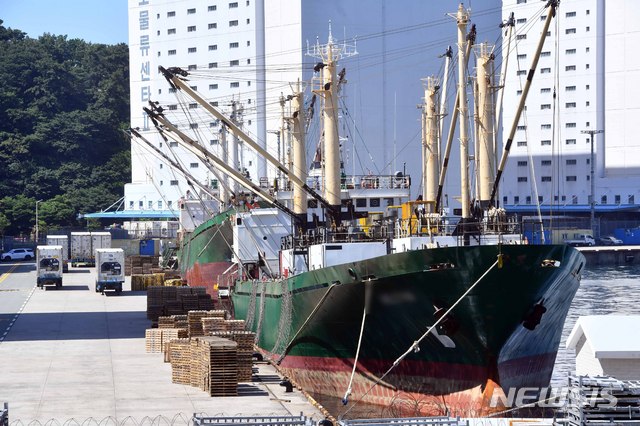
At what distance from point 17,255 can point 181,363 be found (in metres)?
97.1

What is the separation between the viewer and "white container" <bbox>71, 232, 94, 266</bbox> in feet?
353

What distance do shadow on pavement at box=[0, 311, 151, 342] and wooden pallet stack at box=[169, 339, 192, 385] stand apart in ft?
39.7

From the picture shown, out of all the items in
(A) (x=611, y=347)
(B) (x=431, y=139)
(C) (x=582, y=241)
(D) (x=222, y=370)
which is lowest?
(D) (x=222, y=370)

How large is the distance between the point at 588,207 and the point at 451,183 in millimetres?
37998

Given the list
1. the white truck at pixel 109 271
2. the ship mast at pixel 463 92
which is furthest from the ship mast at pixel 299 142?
the white truck at pixel 109 271

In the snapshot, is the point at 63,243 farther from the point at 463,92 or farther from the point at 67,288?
the point at 463,92

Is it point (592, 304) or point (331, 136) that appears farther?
point (592, 304)

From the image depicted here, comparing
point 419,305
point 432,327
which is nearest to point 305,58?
point 419,305

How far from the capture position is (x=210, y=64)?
122m

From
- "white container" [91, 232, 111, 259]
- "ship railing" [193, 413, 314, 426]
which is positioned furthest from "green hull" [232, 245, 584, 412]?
"white container" [91, 232, 111, 259]

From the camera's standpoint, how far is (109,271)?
2886 inches

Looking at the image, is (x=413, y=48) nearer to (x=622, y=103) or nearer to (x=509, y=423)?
(x=622, y=103)

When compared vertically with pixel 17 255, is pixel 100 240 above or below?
above

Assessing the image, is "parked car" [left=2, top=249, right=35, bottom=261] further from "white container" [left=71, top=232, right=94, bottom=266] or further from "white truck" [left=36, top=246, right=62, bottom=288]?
"white truck" [left=36, top=246, right=62, bottom=288]
